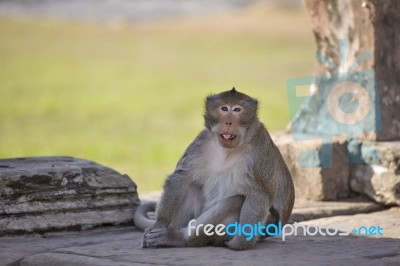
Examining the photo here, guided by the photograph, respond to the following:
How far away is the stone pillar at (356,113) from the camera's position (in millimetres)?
7566

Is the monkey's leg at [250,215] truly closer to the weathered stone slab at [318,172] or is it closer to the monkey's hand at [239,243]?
the monkey's hand at [239,243]

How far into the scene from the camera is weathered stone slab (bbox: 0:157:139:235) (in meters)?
6.34

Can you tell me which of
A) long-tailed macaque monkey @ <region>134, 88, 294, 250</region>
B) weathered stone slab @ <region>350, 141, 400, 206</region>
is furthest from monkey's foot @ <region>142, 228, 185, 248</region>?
weathered stone slab @ <region>350, 141, 400, 206</region>

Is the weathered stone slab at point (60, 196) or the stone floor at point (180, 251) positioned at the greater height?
the weathered stone slab at point (60, 196)

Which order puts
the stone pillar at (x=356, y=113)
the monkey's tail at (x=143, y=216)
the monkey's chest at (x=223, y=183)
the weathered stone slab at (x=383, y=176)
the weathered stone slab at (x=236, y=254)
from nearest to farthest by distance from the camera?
the weathered stone slab at (x=236, y=254), the monkey's chest at (x=223, y=183), the monkey's tail at (x=143, y=216), the weathered stone slab at (x=383, y=176), the stone pillar at (x=356, y=113)

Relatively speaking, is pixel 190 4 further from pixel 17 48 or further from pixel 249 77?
pixel 249 77

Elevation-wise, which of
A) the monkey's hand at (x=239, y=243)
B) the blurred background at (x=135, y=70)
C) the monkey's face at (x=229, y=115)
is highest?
the blurred background at (x=135, y=70)

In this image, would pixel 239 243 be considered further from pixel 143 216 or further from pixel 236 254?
pixel 143 216

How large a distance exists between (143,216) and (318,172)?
1.76 m

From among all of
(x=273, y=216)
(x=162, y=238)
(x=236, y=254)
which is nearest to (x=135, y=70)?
(x=273, y=216)

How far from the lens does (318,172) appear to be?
7.69 metres

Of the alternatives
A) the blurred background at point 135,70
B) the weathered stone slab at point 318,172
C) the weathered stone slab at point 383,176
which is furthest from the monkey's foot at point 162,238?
the blurred background at point 135,70

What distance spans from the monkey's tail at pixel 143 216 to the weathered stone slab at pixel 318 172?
57.7 inches

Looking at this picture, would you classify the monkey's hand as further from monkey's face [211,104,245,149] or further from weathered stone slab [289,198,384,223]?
weathered stone slab [289,198,384,223]
